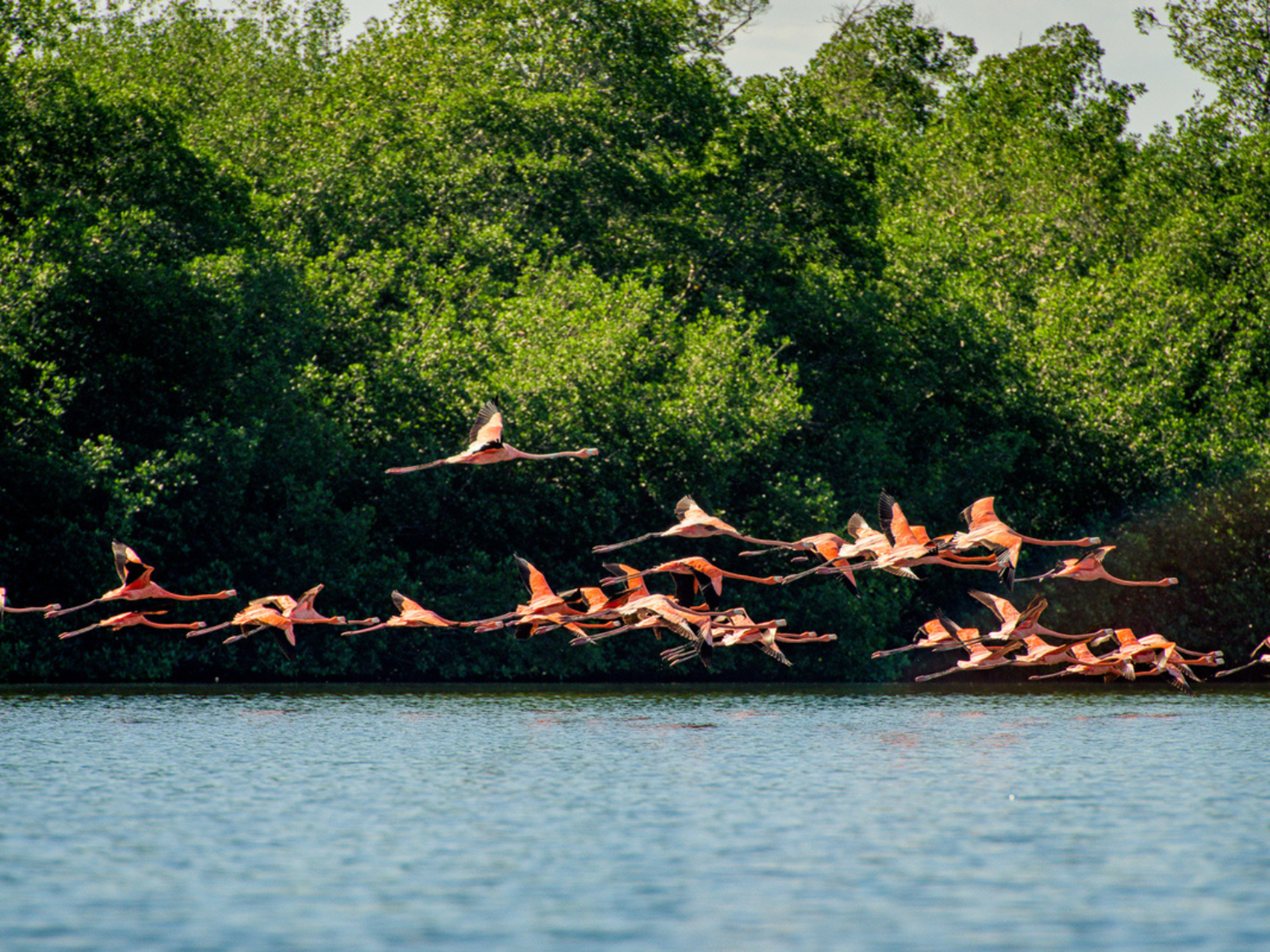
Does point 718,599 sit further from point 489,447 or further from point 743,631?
point 489,447

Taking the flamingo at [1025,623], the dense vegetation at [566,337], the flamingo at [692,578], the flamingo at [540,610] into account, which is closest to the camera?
the flamingo at [540,610]

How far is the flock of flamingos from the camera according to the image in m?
28.0

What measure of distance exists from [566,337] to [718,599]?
15992mm

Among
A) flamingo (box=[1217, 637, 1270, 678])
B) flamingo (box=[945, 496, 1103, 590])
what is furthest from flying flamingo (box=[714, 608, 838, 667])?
flamingo (box=[1217, 637, 1270, 678])

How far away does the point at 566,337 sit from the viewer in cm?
4888

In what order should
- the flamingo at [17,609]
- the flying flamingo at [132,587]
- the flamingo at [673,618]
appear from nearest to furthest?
the flamingo at [673,618]
the flying flamingo at [132,587]
the flamingo at [17,609]

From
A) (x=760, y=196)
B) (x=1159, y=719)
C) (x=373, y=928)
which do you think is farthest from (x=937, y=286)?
(x=373, y=928)

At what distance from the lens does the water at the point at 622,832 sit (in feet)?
49.2

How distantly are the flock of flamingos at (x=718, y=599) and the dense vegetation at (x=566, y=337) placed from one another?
4.15 m

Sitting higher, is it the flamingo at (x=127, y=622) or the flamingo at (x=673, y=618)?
the flamingo at (x=127, y=622)

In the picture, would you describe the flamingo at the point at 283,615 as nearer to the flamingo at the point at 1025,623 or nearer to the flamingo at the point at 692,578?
the flamingo at the point at 692,578

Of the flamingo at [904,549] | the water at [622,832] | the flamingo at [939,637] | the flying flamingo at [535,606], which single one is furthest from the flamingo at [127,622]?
the flamingo at [904,549]

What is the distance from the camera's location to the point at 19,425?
134ft

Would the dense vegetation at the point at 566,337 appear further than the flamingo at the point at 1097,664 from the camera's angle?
Yes
